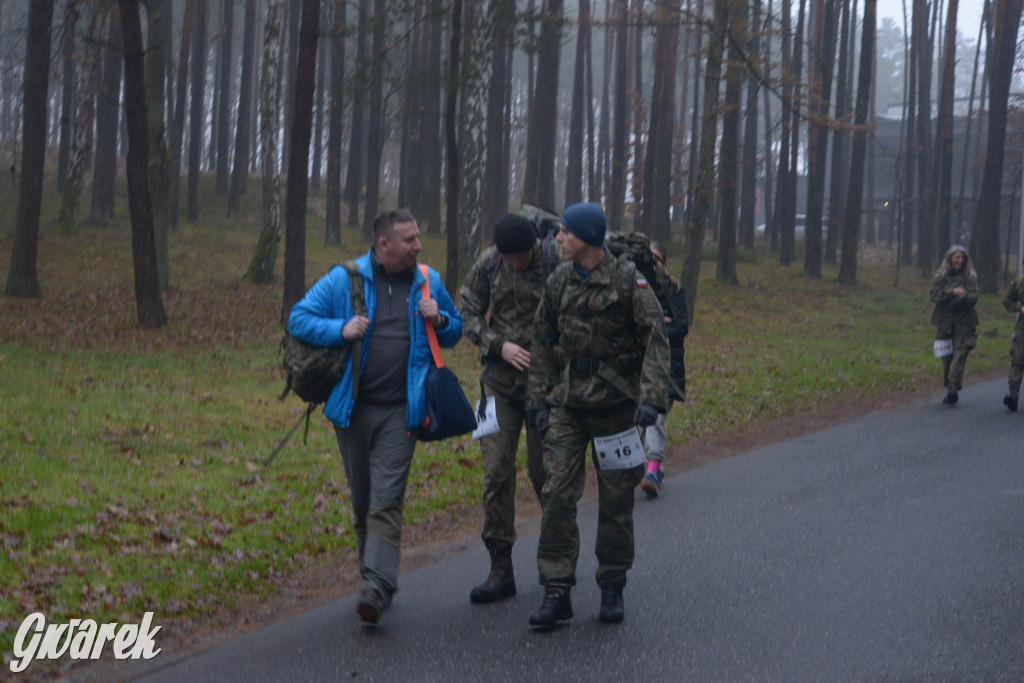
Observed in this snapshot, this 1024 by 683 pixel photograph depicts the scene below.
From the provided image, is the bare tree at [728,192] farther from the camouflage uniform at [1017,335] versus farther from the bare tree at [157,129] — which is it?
the camouflage uniform at [1017,335]

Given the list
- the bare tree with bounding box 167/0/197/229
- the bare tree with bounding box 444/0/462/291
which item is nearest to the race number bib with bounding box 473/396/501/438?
the bare tree with bounding box 444/0/462/291

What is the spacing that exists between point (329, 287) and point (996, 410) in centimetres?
1108

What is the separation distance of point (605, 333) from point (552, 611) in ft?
4.72

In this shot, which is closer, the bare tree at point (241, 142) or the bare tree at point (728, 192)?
the bare tree at point (728, 192)

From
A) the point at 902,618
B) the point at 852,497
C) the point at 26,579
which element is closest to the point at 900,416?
the point at 852,497

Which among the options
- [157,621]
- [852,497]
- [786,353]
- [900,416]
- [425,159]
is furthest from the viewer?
[425,159]

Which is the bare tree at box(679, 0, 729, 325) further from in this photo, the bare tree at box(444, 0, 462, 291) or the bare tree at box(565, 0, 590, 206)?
the bare tree at box(565, 0, 590, 206)

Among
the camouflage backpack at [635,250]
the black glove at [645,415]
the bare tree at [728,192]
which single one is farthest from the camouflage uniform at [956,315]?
the bare tree at [728,192]

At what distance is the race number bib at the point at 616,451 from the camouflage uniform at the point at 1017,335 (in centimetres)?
992

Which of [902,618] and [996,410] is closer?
[902,618]

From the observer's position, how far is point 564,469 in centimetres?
575

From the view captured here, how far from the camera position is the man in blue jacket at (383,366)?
5.76m

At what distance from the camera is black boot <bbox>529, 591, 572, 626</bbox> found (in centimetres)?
561

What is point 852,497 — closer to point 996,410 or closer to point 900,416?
point 900,416
